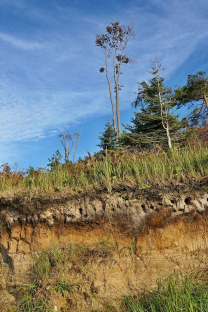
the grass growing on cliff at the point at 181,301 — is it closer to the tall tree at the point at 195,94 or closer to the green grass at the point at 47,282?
the green grass at the point at 47,282

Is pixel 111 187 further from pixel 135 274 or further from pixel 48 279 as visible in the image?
pixel 48 279

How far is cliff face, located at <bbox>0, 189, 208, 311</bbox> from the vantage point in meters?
4.41

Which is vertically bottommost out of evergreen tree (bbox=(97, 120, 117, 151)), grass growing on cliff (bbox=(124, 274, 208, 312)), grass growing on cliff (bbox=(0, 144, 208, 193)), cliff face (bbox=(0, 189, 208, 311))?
grass growing on cliff (bbox=(124, 274, 208, 312))

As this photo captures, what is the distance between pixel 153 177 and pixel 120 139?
17.4 metres

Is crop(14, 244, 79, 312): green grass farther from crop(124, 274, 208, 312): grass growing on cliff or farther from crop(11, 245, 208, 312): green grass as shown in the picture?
crop(124, 274, 208, 312): grass growing on cliff

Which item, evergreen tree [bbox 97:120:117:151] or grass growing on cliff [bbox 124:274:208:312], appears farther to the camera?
evergreen tree [bbox 97:120:117:151]

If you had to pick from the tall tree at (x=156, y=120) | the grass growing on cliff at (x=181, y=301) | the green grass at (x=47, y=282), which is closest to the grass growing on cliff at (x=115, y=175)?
the green grass at (x=47, y=282)

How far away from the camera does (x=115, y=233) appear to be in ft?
15.4

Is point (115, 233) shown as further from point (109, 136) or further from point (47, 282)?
point (109, 136)

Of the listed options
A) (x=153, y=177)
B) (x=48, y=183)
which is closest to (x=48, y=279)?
(x=48, y=183)

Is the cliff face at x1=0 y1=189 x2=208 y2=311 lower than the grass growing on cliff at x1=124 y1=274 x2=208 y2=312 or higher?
higher

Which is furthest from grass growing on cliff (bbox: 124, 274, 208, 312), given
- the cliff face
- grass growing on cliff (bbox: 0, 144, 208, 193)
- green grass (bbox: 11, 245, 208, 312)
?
grass growing on cliff (bbox: 0, 144, 208, 193)

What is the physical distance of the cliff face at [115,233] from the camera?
441 cm

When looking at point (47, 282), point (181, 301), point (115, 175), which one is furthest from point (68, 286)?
point (115, 175)
